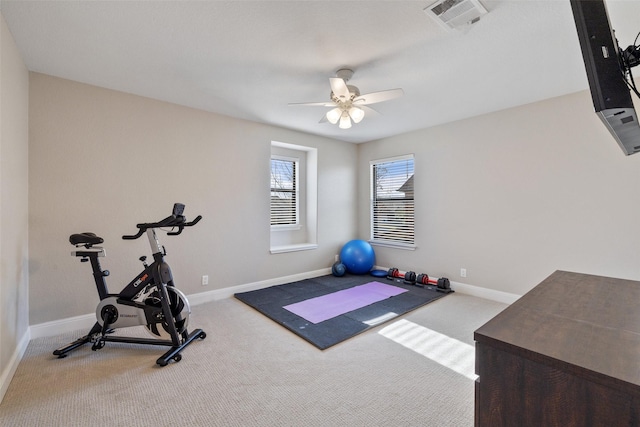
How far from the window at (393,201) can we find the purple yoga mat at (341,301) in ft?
3.54

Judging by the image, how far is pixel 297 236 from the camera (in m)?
5.23

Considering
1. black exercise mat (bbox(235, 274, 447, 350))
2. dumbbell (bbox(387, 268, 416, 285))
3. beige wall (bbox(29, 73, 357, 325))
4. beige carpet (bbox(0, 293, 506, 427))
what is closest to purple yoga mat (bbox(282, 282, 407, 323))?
black exercise mat (bbox(235, 274, 447, 350))

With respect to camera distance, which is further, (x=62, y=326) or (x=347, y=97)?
(x=62, y=326)

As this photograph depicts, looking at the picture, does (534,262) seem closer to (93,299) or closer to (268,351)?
(268,351)

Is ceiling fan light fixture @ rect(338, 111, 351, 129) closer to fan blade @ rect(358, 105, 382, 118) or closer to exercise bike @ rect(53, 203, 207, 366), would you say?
fan blade @ rect(358, 105, 382, 118)

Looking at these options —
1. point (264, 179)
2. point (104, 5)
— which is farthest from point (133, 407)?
point (264, 179)

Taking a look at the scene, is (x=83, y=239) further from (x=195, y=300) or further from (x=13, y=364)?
(x=195, y=300)

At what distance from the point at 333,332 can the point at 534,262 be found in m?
2.68

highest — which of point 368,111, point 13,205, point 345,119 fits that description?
point 368,111

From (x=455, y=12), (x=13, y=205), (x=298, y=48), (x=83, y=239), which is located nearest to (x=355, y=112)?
(x=298, y=48)

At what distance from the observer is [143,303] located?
2.52m

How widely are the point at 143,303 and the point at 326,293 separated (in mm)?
2291

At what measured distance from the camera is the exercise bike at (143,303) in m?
2.46

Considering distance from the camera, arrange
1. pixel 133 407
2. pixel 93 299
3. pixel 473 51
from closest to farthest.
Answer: pixel 133 407 → pixel 473 51 → pixel 93 299
